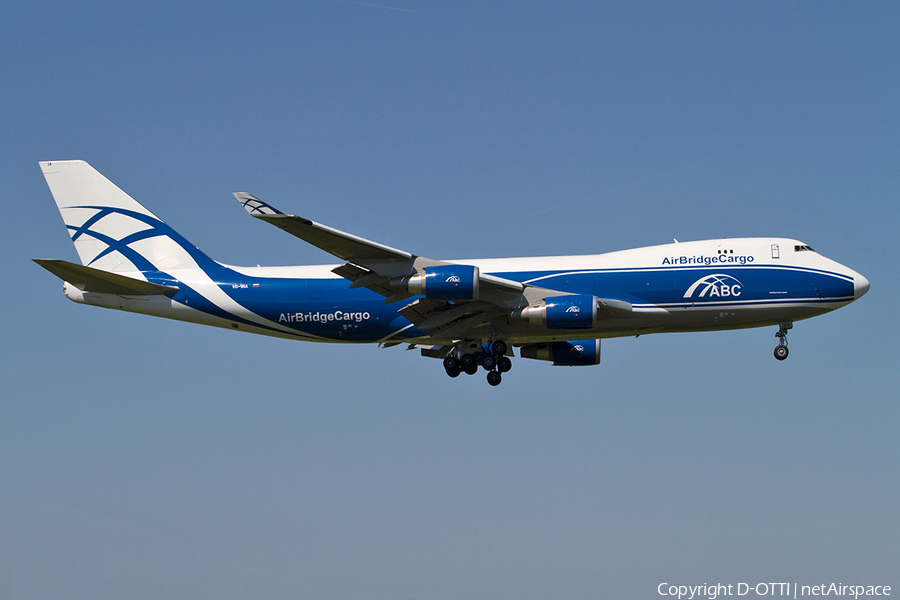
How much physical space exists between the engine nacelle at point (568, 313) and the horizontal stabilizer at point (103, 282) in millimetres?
14332

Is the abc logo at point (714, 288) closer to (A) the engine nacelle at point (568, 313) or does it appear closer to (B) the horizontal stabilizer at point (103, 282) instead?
(A) the engine nacelle at point (568, 313)

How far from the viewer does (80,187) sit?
37.8 meters

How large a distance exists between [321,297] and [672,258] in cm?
1307

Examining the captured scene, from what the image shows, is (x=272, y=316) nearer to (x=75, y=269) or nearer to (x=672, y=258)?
(x=75, y=269)

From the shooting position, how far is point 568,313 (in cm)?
3128

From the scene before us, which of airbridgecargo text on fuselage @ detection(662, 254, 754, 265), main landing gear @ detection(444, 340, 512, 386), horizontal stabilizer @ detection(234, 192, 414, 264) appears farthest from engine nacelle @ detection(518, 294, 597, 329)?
horizontal stabilizer @ detection(234, 192, 414, 264)

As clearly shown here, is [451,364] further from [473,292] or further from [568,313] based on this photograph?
[568,313]

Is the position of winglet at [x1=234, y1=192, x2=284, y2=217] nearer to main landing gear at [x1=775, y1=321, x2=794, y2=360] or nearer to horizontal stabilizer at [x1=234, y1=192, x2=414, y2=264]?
horizontal stabilizer at [x1=234, y1=192, x2=414, y2=264]

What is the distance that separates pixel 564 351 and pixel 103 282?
714 inches

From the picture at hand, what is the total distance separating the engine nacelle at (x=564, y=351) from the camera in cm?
3744

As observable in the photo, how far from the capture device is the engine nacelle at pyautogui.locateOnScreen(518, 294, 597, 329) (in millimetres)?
31266

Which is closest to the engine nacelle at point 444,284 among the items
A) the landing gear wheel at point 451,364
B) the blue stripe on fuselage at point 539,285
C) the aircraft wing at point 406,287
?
the aircraft wing at point 406,287

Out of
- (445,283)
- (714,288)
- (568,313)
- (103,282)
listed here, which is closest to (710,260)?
(714,288)

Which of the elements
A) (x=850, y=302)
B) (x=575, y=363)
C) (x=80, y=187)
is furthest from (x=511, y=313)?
(x=80, y=187)
